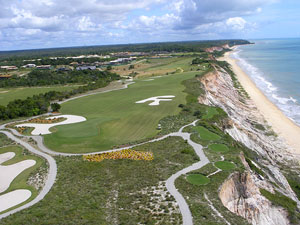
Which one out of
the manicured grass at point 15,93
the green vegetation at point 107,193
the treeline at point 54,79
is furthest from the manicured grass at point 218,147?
the treeline at point 54,79

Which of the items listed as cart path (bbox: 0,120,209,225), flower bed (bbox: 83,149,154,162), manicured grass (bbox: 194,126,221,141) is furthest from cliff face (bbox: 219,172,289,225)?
manicured grass (bbox: 194,126,221,141)

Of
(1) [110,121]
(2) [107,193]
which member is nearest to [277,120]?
(1) [110,121]

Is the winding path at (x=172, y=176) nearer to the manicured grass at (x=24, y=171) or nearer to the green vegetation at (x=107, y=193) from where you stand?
the green vegetation at (x=107, y=193)

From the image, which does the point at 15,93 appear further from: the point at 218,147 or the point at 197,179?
the point at 197,179

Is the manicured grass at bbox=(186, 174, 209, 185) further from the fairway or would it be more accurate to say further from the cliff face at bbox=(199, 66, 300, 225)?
the fairway

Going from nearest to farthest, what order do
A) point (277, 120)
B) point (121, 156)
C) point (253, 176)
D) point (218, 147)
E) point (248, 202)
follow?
point (248, 202)
point (253, 176)
point (121, 156)
point (218, 147)
point (277, 120)
